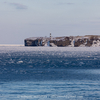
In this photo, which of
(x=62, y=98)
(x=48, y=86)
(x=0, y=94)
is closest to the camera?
(x=62, y=98)

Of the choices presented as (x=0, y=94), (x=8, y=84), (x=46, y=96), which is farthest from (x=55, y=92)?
(x=8, y=84)

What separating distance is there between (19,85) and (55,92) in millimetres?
2486

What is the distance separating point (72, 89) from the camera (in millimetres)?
12570

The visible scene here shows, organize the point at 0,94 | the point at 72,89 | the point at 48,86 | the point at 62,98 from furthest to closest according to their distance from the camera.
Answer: the point at 48,86
the point at 72,89
the point at 0,94
the point at 62,98

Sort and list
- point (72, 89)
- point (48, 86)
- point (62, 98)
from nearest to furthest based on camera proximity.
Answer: point (62, 98), point (72, 89), point (48, 86)

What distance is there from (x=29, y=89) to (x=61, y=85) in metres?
1.87

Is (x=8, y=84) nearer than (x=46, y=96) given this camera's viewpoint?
No

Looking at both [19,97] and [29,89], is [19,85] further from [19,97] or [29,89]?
[19,97]

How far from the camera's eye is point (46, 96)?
440 inches

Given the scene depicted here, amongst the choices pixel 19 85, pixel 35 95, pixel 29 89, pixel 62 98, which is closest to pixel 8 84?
pixel 19 85

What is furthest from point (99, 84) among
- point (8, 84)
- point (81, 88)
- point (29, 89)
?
point (8, 84)

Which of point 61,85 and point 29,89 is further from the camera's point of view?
point 61,85

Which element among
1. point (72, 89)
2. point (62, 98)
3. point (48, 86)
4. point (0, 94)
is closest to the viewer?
point (62, 98)

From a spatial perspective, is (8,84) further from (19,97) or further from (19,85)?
(19,97)
